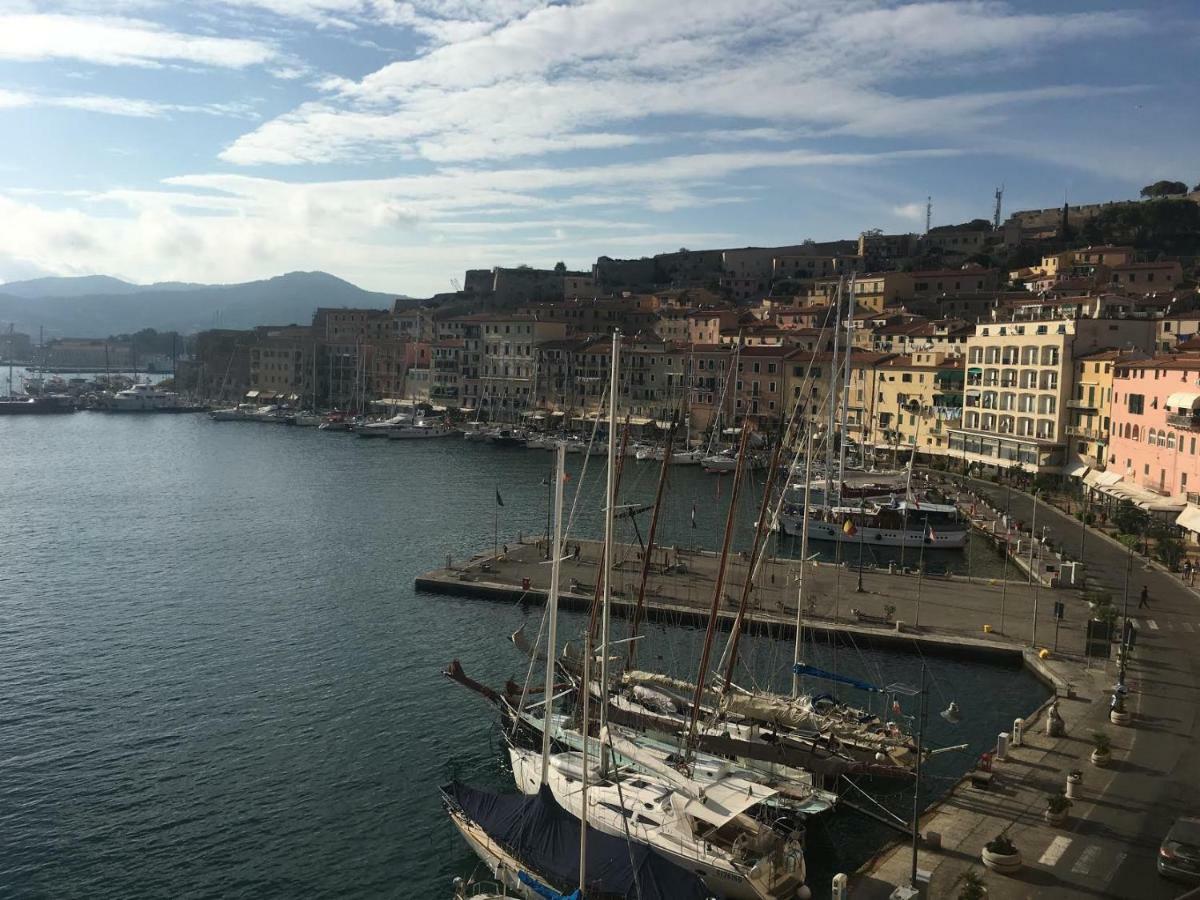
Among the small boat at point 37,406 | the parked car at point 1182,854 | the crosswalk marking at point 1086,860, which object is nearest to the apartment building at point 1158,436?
the parked car at point 1182,854

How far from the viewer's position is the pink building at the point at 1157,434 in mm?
44709

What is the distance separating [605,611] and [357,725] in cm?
1186

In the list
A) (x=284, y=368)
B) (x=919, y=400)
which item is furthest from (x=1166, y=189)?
(x=284, y=368)

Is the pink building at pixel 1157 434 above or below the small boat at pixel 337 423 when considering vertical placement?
above

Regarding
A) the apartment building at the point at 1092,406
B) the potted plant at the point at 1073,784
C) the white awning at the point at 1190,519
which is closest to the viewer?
the potted plant at the point at 1073,784

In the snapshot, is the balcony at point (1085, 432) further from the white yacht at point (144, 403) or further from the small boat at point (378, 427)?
the white yacht at point (144, 403)

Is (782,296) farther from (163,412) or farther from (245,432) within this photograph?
(163,412)

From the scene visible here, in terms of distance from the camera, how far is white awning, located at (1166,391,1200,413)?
44188mm

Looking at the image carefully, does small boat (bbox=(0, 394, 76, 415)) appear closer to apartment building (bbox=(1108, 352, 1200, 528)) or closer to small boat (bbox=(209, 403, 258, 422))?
small boat (bbox=(209, 403, 258, 422))

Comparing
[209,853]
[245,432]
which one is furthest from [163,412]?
[209,853]

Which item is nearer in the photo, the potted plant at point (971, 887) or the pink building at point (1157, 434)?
the potted plant at point (971, 887)

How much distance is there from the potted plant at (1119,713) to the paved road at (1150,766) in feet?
1.02

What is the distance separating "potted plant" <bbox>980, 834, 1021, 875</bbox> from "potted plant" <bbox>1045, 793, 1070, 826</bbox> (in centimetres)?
168

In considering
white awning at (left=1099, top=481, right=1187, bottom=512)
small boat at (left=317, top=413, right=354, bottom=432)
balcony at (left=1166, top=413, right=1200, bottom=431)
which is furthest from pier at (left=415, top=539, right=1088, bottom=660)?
small boat at (left=317, top=413, right=354, bottom=432)
